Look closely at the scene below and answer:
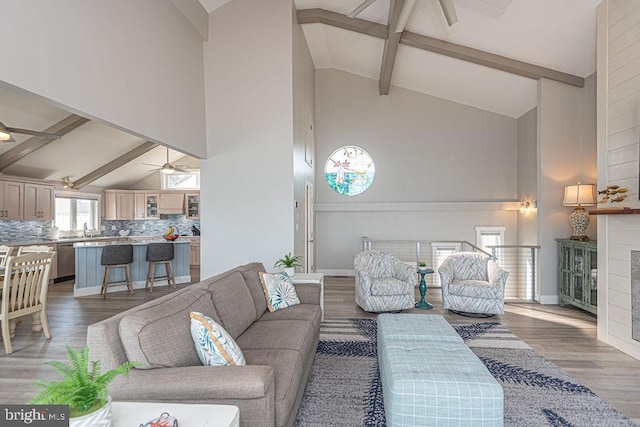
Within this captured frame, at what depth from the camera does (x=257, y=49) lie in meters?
5.11

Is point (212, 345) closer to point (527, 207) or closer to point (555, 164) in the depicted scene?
point (555, 164)

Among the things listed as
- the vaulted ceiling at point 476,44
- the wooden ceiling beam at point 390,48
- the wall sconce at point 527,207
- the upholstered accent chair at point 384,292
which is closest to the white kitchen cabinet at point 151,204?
the vaulted ceiling at point 476,44

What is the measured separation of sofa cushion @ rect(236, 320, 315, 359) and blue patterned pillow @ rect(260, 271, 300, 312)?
14.2 inches

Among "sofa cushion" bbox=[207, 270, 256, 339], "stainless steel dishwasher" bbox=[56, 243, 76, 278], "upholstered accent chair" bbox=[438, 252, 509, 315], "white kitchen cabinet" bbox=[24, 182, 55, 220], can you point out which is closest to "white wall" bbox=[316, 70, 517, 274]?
"upholstered accent chair" bbox=[438, 252, 509, 315]

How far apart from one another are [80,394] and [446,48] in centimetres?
603

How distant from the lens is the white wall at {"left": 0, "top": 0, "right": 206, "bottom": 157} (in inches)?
93.7

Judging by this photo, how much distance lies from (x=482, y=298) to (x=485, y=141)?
411 cm

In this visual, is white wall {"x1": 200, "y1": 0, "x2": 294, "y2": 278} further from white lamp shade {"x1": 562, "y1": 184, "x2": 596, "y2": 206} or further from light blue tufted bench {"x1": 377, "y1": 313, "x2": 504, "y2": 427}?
white lamp shade {"x1": 562, "y1": 184, "x2": 596, "y2": 206}

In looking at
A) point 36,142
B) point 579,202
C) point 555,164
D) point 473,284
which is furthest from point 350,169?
point 36,142

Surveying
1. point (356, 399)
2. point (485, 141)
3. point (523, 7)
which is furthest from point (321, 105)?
point (356, 399)

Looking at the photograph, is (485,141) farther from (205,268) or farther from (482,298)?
(205,268)

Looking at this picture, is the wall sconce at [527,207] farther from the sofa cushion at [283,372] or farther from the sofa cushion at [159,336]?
the sofa cushion at [159,336]

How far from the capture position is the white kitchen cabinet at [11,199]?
6418 mm

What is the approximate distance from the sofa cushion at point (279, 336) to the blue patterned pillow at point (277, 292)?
36cm
